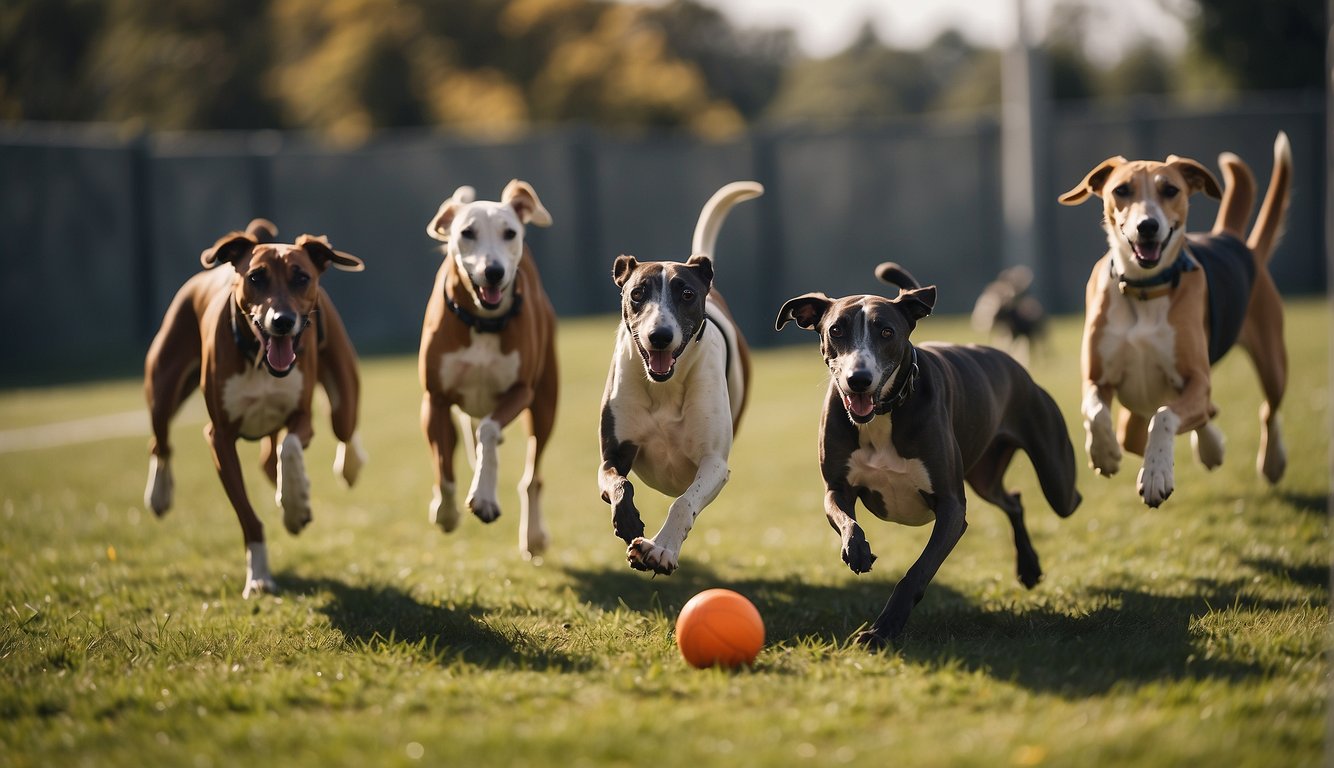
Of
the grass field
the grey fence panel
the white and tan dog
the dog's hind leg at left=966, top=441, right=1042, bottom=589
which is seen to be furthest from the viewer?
the grey fence panel

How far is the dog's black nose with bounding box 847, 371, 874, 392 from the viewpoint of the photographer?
5.20 meters

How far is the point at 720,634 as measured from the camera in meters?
5.10

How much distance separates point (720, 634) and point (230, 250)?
3136mm

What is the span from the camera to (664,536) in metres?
5.52

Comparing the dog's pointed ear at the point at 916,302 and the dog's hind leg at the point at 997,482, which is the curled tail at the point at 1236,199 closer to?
the dog's hind leg at the point at 997,482

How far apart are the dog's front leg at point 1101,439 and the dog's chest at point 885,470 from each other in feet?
3.62

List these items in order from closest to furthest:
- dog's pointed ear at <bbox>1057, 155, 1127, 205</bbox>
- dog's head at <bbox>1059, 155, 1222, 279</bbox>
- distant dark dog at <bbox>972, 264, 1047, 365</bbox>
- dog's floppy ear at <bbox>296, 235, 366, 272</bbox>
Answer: dog's head at <bbox>1059, 155, 1222, 279</bbox> < dog's pointed ear at <bbox>1057, 155, 1127, 205</bbox> < dog's floppy ear at <bbox>296, 235, 366, 272</bbox> < distant dark dog at <bbox>972, 264, 1047, 365</bbox>

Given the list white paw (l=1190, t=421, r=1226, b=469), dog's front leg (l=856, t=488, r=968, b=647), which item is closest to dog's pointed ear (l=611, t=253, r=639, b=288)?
dog's front leg (l=856, t=488, r=968, b=647)

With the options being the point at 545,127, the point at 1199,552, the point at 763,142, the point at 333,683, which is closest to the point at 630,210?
the point at 763,142

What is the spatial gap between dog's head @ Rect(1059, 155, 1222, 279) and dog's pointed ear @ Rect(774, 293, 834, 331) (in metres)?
1.47

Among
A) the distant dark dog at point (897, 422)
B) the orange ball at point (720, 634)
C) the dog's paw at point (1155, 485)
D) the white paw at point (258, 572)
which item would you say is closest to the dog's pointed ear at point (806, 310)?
the distant dark dog at point (897, 422)

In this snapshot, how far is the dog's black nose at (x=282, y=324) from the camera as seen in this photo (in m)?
6.20

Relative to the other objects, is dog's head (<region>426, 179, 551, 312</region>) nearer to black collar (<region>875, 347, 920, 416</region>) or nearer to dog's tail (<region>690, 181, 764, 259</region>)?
dog's tail (<region>690, 181, 764, 259</region>)

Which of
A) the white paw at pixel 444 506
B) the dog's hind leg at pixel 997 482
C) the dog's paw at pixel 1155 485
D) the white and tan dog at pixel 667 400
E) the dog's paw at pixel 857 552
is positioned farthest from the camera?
the white paw at pixel 444 506
